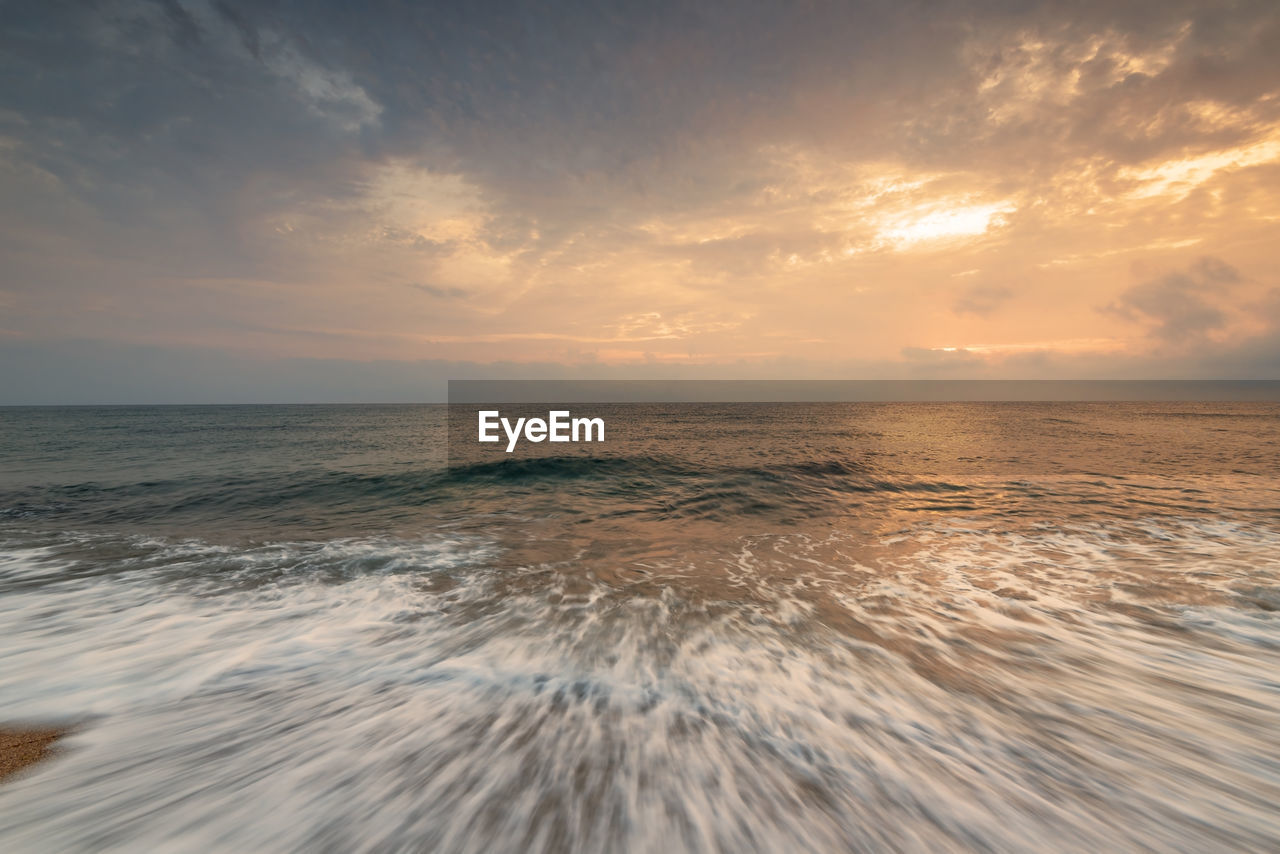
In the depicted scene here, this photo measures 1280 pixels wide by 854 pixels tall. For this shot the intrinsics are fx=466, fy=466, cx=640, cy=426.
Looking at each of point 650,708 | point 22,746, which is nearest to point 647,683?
point 650,708

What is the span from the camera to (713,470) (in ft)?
65.3

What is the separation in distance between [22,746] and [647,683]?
506 centimetres

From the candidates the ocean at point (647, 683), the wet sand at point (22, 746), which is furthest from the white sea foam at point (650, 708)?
the wet sand at point (22, 746)

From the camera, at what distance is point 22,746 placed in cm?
368

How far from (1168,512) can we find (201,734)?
18.8 m

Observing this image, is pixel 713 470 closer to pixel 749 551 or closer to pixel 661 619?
pixel 749 551

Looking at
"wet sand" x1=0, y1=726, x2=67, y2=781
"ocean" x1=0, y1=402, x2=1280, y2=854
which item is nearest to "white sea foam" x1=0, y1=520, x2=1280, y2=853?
"ocean" x1=0, y1=402, x2=1280, y2=854

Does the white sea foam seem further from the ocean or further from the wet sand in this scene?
the wet sand

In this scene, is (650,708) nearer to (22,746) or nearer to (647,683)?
(647,683)

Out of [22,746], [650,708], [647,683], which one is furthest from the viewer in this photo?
[647,683]

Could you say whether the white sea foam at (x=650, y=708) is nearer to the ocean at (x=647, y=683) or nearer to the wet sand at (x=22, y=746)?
the ocean at (x=647, y=683)

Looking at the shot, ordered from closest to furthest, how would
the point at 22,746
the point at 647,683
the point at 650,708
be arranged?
the point at 22,746
the point at 650,708
the point at 647,683

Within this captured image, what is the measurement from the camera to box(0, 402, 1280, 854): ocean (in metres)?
3.09

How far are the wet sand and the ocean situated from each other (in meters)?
0.12
